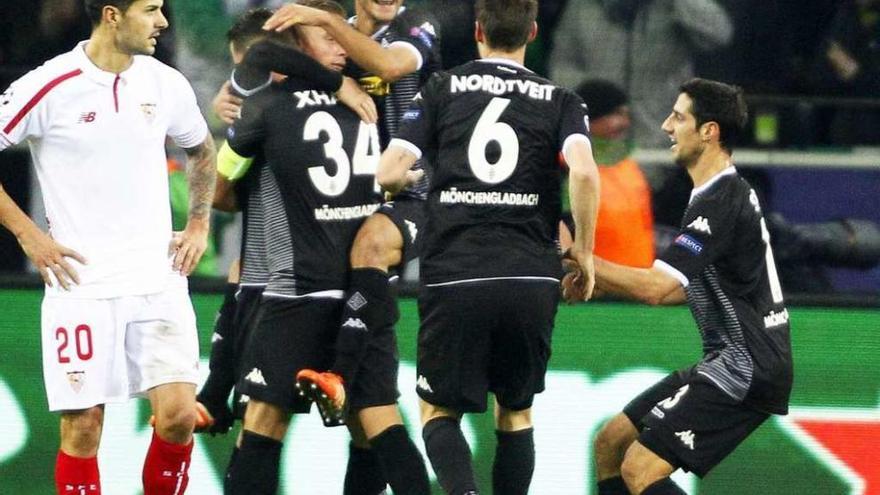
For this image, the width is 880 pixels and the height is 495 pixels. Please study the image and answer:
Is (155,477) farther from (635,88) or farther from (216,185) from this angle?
(635,88)

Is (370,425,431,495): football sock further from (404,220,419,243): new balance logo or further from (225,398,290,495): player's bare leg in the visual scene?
(404,220,419,243): new balance logo

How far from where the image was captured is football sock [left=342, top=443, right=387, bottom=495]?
26.1 feet

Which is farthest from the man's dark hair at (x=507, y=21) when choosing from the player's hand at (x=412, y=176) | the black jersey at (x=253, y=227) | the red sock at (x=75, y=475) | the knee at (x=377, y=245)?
the red sock at (x=75, y=475)

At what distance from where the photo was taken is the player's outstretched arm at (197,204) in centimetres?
735

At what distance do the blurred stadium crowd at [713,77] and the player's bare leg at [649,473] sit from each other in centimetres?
158

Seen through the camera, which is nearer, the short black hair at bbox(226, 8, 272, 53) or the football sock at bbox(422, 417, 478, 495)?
the football sock at bbox(422, 417, 478, 495)

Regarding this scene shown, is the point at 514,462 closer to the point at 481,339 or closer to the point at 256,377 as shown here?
the point at 481,339

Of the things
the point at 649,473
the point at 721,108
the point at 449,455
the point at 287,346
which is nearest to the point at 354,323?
the point at 287,346

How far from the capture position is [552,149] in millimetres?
7145

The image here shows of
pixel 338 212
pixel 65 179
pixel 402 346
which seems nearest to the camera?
pixel 65 179

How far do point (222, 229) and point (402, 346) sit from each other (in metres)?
0.94

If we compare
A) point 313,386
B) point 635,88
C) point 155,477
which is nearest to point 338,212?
point 313,386

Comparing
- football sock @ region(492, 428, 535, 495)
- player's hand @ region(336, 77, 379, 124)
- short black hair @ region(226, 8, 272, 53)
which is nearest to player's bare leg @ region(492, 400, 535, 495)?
football sock @ region(492, 428, 535, 495)

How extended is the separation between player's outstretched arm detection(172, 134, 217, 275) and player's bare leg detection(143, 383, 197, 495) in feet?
1.49
